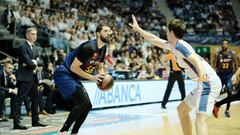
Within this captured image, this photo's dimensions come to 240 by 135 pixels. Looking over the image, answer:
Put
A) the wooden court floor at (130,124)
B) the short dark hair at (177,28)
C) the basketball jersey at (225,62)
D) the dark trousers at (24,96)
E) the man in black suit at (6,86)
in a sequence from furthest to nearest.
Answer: the basketball jersey at (225,62) < the man in black suit at (6,86) < the dark trousers at (24,96) < the wooden court floor at (130,124) < the short dark hair at (177,28)

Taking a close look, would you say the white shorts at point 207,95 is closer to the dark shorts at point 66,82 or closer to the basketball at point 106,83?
the basketball at point 106,83

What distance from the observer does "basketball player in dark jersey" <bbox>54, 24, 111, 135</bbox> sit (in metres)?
5.96

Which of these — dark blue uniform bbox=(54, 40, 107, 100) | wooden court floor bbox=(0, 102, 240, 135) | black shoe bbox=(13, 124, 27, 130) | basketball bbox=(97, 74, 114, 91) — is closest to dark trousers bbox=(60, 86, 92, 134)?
dark blue uniform bbox=(54, 40, 107, 100)

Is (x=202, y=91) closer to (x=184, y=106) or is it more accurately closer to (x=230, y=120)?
(x=184, y=106)

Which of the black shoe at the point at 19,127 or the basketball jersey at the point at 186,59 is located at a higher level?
the basketball jersey at the point at 186,59

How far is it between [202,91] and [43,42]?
408 inches

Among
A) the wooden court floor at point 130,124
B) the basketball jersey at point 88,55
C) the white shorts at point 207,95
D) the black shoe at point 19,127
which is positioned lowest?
the wooden court floor at point 130,124

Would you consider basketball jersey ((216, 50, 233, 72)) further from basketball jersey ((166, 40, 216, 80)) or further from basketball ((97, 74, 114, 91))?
basketball jersey ((166, 40, 216, 80))

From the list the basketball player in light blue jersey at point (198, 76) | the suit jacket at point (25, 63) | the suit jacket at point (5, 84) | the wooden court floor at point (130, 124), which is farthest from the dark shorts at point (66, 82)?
the suit jacket at point (5, 84)

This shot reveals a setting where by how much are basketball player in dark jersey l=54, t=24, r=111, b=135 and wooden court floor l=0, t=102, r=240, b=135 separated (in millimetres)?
1313

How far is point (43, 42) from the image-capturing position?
1471 cm

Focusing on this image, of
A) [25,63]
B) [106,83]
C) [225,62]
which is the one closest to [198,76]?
[106,83]

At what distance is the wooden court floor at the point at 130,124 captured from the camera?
7477mm

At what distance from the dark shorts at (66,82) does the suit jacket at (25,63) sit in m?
1.84
